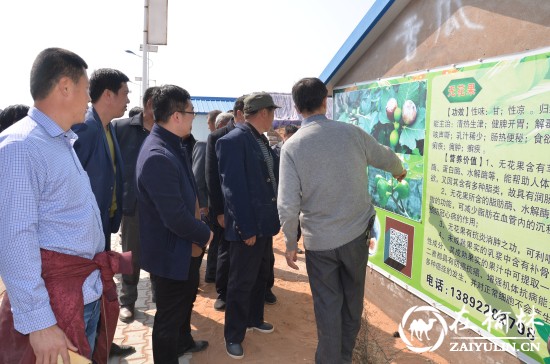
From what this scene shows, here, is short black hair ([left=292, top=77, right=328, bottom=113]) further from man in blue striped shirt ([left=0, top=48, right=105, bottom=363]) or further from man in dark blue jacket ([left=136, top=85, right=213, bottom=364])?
man in blue striped shirt ([left=0, top=48, right=105, bottom=363])

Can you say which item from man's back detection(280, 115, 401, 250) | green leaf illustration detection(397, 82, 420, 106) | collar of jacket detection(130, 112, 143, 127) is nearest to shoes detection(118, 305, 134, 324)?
collar of jacket detection(130, 112, 143, 127)

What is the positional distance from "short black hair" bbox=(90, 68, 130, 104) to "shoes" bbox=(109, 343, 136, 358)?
2087mm

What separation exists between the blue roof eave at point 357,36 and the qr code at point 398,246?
2045 mm

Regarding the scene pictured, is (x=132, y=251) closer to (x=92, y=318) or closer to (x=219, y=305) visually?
(x=219, y=305)

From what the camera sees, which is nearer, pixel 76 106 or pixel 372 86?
pixel 76 106

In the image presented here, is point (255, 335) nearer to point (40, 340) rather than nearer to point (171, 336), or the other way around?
point (171, 336)

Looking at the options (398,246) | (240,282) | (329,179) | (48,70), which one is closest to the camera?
(48,70)

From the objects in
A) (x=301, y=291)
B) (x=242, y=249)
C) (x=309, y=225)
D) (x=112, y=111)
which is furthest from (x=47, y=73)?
(x=301, y=291)

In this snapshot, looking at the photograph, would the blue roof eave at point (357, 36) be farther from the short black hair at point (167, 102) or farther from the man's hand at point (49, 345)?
the man's hand at point (49, 345)

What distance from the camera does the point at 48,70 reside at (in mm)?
1688

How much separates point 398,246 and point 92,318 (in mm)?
2957

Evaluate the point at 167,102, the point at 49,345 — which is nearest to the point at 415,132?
the point at 167,102

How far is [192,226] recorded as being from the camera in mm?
2596

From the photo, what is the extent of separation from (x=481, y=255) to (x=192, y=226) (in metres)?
2.08
